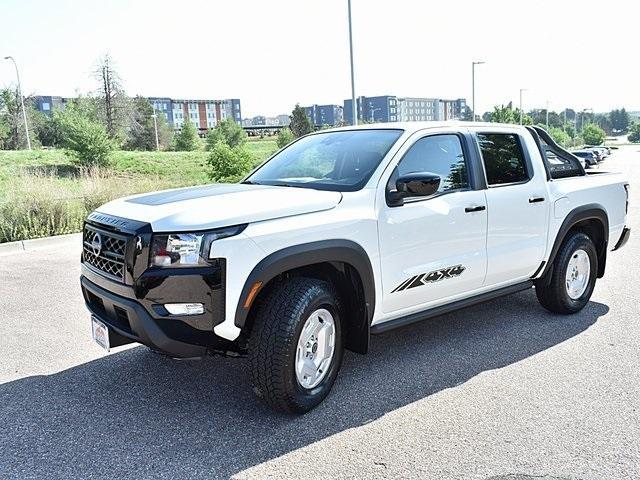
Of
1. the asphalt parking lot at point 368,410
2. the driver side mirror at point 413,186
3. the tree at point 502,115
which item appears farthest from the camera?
the tree at point 502,115

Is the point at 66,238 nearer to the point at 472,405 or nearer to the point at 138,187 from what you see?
the point at 138,187

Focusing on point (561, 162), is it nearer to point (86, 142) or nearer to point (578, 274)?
point (578, 274)

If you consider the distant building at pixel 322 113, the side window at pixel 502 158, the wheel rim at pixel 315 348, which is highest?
the distant building at pixel 322 113

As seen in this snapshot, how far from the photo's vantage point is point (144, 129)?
3243 inches

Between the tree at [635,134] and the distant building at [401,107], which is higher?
the distant building at [401,107]

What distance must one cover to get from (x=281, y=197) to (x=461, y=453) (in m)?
1.85

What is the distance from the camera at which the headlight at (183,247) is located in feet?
10.5

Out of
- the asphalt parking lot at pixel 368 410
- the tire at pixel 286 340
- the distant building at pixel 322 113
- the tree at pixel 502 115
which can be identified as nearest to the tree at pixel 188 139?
the tree at pixel 502 115

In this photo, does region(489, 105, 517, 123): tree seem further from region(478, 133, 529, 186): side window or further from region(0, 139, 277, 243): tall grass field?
region(478, 133, 529, 186): side window

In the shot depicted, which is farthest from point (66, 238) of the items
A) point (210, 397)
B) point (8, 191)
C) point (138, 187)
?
point (210, 397)

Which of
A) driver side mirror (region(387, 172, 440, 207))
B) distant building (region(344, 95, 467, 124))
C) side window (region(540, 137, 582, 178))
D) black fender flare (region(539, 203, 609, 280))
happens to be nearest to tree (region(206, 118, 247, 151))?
distant building (region(344, 95, 467, 124))

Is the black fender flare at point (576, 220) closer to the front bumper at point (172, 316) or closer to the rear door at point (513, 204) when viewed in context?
the rear door at point (513, 204)

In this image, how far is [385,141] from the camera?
14.3 ft

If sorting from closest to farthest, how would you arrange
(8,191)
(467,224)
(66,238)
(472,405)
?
(472,405) → (467,224) → (66,238) → (8,191)
